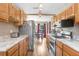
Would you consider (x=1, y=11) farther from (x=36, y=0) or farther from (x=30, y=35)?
(x=30, y=35)

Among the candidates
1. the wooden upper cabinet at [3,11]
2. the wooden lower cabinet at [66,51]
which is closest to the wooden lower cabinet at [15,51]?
the wooden upper cabinet at [3,11]

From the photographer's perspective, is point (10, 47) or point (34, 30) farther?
point (34, 30)

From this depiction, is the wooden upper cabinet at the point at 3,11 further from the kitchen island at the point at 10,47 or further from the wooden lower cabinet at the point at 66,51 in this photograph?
the wooden lower cabinet at the point at 66,51

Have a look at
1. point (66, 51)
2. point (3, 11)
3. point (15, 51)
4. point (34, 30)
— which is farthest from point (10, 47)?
point (34, 30)

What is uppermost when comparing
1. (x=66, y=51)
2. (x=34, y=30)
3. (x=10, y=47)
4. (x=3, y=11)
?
(x=3, y=11)

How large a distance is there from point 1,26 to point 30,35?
3313 millimetres

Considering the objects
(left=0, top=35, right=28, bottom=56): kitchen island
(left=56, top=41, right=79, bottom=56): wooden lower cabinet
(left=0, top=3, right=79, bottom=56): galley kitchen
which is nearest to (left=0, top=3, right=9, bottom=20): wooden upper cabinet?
(left=0, top=3, right=79, bottom=56): galley kitchen

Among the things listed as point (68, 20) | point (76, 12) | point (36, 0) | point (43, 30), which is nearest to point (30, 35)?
point (68, 20)

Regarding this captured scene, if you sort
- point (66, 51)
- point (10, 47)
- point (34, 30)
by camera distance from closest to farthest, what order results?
point (10, 47), point (66, 51), point (34, 30)

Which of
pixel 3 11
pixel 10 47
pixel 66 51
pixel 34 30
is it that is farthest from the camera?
pixel 34 30

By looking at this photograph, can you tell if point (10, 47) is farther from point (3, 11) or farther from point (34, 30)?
point (34, 30)

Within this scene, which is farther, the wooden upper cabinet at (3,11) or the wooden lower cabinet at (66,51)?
the wooden upper cabinet at (3,11)

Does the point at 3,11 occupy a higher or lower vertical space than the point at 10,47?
higher

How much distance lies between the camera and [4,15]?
2814mm
